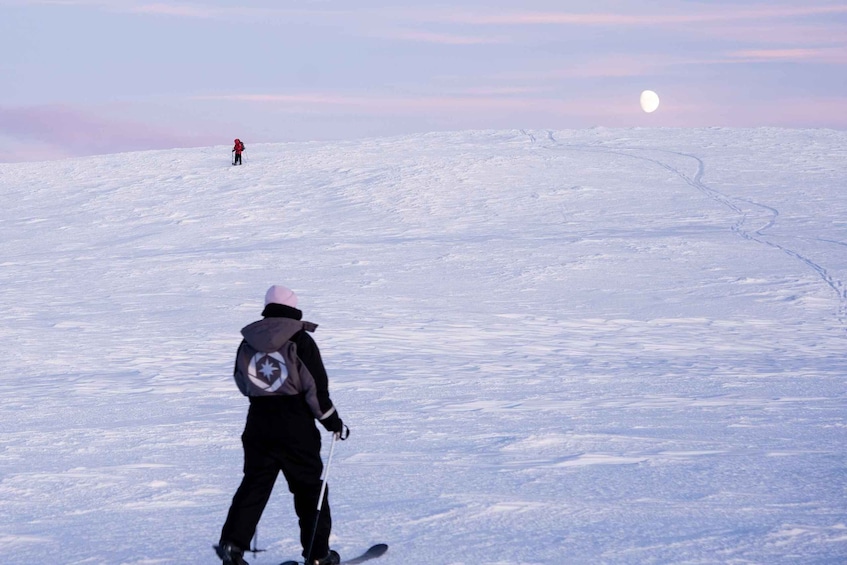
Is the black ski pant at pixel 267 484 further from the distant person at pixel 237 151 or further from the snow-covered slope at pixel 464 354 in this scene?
the distant person at pixel 237 151

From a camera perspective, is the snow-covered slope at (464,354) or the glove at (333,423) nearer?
the glove at (333,423)

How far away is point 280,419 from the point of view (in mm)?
4121

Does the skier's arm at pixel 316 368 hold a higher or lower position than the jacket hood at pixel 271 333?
lower

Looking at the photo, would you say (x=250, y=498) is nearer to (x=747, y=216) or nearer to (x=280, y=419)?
(x=280, y=419)

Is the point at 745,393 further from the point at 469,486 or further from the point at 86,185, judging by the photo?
the point at 86,185

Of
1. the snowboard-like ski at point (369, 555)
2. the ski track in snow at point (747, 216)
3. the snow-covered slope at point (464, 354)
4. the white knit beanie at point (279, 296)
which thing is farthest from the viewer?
the ski track in snow at point (747, 216)

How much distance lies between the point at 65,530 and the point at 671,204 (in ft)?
67.4

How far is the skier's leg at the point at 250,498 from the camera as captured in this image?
4.16 meters

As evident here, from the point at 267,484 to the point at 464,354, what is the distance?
7.01 metres

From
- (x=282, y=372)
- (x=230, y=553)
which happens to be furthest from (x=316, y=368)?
(x=230, y=553)

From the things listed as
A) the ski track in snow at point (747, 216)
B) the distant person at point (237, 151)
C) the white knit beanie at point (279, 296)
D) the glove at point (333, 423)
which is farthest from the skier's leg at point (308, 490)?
the distant person at point (237, 151)

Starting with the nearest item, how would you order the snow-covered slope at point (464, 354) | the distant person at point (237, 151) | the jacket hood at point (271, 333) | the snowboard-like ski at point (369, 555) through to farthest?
the jacket hood at point (271, 333) < the snowboard-like ski at point (369, 555) < the snow-covered slope at point (464, 354) < the distant person at point (237, 151)

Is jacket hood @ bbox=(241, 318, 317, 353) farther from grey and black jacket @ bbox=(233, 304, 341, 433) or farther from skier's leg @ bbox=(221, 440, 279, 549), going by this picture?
skier's leg @ bbox=(221, 440, 279, 549)

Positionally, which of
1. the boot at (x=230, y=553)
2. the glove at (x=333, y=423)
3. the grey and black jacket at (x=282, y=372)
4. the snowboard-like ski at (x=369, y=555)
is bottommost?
the snowboard-like ski at (x=369, y=555)
